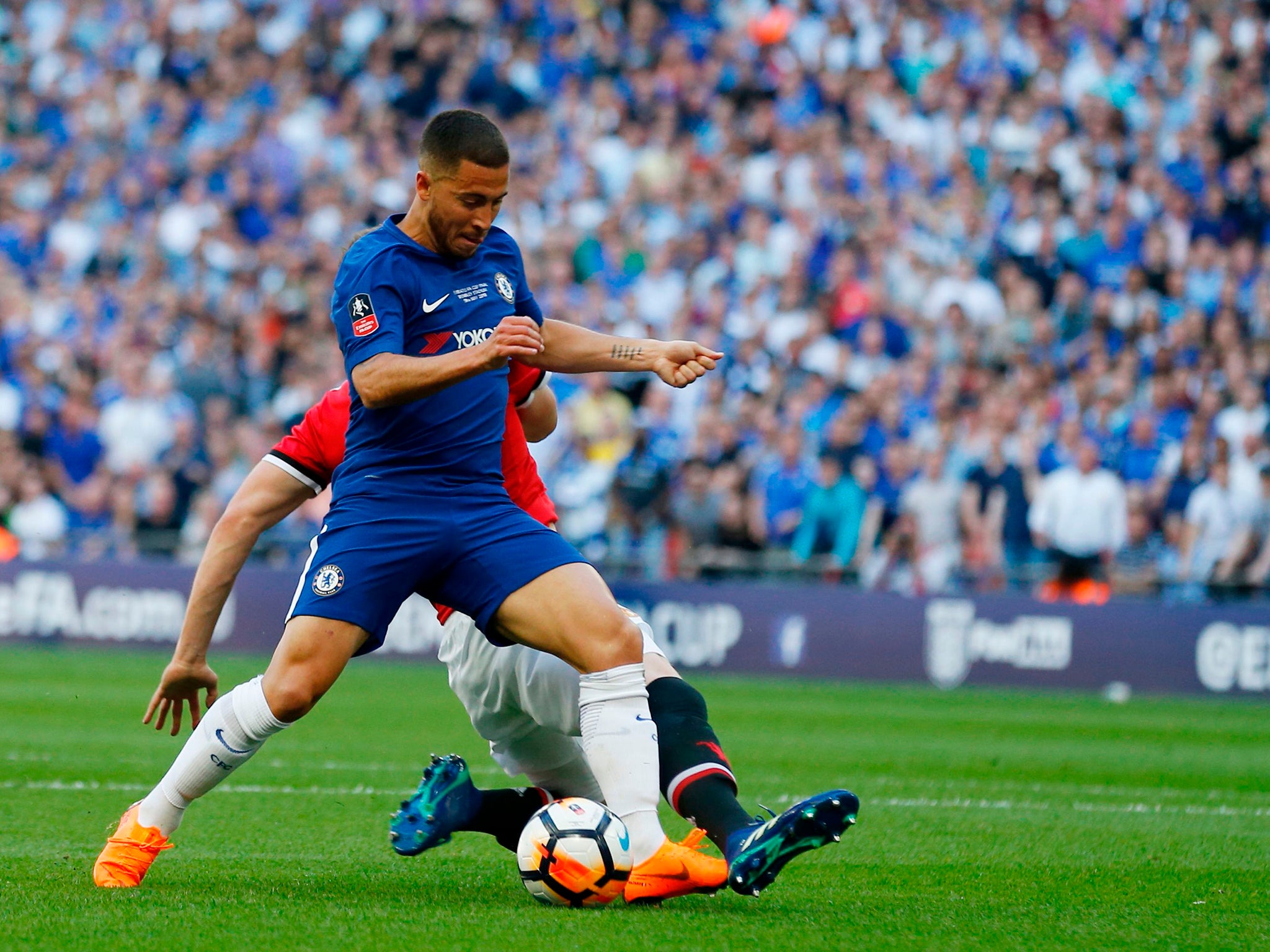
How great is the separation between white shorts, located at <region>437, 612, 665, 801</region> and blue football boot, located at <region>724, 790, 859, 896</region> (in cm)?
91

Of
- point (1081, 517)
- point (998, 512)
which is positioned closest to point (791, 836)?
point (1081, 517)

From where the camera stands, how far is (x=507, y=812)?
5.82 meters

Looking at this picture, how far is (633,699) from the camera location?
509 cm

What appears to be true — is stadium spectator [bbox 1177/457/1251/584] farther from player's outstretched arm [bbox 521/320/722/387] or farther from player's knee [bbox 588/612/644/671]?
player's knee [bbox 588/612/644/671]

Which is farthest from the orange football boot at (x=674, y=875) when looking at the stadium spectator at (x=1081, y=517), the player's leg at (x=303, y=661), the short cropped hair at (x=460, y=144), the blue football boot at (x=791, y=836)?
the stadium spectator at (x=1081, y=517)

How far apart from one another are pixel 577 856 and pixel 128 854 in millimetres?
1344

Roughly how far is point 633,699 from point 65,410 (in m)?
13.5

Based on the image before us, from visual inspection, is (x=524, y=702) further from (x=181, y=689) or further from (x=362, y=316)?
(x=362, y=316)

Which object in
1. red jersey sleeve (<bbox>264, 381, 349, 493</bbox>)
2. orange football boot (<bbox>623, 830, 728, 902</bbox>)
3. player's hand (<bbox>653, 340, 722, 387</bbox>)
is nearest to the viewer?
orange football boot (<bbox>623, 830, 728, 902</bbox>)

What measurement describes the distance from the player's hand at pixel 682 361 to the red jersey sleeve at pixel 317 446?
3.30 feet

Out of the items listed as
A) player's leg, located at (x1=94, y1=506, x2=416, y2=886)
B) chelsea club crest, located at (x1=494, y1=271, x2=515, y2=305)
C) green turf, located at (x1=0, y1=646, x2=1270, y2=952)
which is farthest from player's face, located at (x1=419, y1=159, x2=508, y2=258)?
green turf, located at (x1=0, y1=646, x2=1270, y2=952)

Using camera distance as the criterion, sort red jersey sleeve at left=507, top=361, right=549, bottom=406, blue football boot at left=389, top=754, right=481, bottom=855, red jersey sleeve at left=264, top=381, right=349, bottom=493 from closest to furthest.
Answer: blue football boot at left=389, top=754, right=481, bottom=855, red jersey sleeve at left=264, top=381, right=349, bottom=493, red jersey sleeve at left=507, top=361, right=549, bottom=406

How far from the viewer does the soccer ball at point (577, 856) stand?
500 cm

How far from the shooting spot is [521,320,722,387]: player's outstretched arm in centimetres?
538
